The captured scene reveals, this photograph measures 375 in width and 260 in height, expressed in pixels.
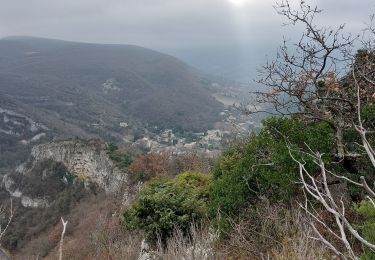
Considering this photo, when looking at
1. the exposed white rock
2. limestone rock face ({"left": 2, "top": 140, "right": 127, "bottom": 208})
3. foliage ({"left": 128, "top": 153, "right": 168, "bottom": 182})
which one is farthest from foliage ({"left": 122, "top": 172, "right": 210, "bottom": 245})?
the exposed white rock

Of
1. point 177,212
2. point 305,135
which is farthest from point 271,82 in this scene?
point 177,212

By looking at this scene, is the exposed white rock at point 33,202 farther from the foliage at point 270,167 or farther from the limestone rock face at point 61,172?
the foliage at point 270,167

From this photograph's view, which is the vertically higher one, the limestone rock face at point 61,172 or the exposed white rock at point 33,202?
the limestone rock face at point 61,172

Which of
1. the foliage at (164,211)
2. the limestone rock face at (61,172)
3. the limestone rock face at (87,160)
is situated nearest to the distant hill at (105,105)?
the limestone rock face at (61,172)

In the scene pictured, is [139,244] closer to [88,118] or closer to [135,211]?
[135,211]

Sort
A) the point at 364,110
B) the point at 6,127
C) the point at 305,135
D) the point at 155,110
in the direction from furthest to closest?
the point at 155,110 → the point at 6,127 → the point at 305,135 → the point at 364,110

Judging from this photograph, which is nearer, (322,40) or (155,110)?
(322,40)
